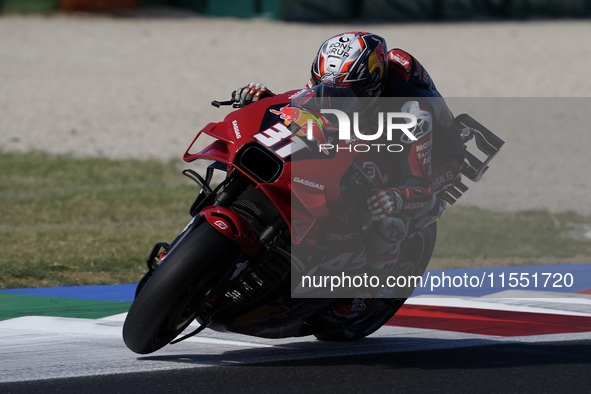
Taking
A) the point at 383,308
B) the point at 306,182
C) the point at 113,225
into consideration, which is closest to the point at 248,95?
the point at 306,182

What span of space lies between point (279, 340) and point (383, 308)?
59cm

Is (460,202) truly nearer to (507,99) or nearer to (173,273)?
(507,99)

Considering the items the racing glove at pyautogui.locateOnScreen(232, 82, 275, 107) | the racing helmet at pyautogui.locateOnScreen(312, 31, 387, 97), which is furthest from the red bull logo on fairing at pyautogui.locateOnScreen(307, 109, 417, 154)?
the racing glove at pyautogui.locateOnScreen(232, 82, 275, 107)

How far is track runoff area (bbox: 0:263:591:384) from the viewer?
468 centimetres

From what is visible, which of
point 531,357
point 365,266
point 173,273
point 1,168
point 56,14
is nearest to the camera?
point 173,273

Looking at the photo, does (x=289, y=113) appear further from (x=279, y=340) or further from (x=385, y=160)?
(x=279, y=340)

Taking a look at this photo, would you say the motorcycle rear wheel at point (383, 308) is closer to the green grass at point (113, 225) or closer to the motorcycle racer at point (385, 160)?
the motorcycle racer at point (385, 160)

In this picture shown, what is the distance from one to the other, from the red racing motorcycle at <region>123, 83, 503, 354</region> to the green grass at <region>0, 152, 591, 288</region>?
3065 mm

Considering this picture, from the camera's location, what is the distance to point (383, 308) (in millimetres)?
5266

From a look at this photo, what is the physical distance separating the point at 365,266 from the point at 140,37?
18865 mm

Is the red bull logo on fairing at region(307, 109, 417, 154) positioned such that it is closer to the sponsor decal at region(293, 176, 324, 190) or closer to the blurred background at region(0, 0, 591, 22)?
the sponsor decal at region(293, 176, 324, 190)

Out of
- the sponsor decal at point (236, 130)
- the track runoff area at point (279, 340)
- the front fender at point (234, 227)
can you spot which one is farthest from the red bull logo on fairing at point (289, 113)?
the track runoff area at point (279, 340)

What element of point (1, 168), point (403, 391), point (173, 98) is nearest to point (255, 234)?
point (403, 391)

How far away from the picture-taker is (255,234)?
427 centimetres
